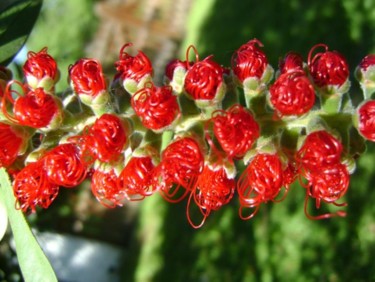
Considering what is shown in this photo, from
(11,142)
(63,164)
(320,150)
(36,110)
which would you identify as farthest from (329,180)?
(11,142)

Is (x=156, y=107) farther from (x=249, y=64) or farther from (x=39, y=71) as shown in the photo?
(x=39, y=71)

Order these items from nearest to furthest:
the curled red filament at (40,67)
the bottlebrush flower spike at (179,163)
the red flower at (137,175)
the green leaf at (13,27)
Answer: the bottlebrush flower spike at (179,163) → the red flower at (137,175) → the curled red filament at (40,67) → the green leaf at (13,27)

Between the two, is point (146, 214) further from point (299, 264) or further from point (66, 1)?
point (66, 1)

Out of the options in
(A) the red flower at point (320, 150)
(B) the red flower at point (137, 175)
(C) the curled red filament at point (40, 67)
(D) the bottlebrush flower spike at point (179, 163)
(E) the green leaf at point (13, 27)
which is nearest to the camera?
(A) the red flower at point (320, 150)

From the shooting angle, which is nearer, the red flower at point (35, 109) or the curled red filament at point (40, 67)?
the red flower at point (35, 109)

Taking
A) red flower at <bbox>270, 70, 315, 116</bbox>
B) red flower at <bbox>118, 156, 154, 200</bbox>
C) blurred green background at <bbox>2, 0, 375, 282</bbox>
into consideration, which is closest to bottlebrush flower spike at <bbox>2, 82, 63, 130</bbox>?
red flower at <bbox>118, 156, 154, 200</bbox>

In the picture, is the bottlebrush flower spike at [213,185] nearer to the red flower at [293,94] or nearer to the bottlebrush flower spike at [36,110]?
the red flower at [293,94]

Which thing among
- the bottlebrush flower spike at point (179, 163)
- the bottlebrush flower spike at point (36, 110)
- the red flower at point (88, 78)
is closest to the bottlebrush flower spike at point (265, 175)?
the bottlebrush flower spike at point (179, 163)

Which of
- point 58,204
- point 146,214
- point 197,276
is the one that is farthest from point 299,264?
point 146,214
